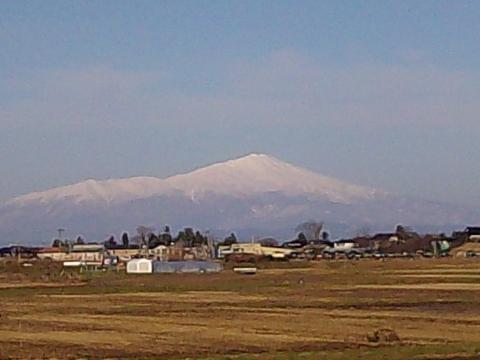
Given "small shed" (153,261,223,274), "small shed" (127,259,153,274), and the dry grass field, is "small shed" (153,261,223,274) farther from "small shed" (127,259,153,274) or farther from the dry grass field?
the dry grass field

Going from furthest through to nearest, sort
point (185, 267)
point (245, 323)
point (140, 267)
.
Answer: point (185, 267) < point (140, 267) < point (245, 323)

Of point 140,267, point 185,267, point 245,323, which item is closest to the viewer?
point 245,323

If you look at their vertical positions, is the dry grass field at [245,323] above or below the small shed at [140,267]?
below

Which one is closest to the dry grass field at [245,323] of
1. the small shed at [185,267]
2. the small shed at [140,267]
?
the small shed at [140,267]

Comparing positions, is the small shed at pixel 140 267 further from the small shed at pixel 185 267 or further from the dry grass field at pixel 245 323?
the dry grass field at pixel 245 323

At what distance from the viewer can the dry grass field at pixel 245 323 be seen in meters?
28.4

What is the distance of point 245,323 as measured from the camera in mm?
38969

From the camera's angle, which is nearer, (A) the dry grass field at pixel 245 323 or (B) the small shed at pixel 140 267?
(A) the dry grass field at pixel 245 323

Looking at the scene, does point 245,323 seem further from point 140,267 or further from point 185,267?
point 185,267

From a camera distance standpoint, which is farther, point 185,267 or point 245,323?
point 185,267

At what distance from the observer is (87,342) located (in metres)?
31.9

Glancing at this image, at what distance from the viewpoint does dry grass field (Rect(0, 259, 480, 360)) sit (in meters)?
28.4

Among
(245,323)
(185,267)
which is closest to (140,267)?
(185,267)

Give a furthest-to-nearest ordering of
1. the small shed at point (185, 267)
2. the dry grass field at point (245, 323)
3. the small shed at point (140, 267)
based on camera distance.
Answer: the small shed at point (185, 267) < the small shed at point (140, 267) < the dry grass field at point (245, 323)
